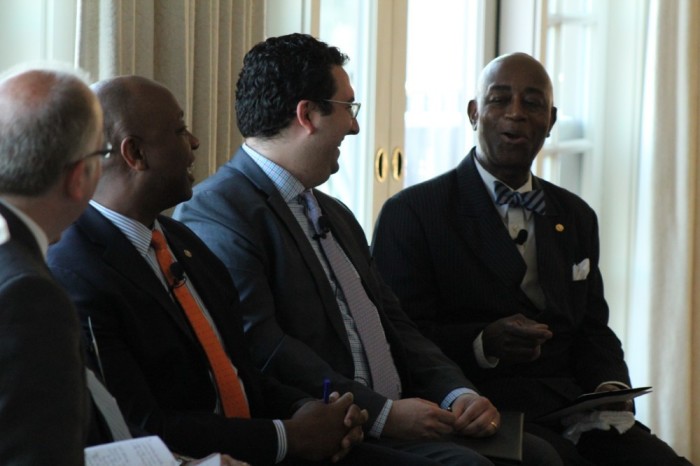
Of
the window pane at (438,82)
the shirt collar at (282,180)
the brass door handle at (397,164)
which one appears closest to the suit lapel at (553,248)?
the shirt collar at (282,180)

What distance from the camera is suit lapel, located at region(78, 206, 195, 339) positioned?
6.68 feet

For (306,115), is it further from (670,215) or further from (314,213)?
(670,215)

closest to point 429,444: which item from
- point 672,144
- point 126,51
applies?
point 126,51

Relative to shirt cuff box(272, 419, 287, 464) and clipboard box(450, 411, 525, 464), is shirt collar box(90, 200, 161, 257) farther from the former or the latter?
clipboard box(450, 411, 525, 464)

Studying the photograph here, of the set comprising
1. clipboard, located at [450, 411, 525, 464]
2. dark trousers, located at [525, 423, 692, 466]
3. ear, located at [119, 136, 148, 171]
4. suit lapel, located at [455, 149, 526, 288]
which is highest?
ear, located at [119, 136, 148, 171]

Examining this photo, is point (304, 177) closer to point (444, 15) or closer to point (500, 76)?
point (500, 76)

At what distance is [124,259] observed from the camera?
6.71 ft

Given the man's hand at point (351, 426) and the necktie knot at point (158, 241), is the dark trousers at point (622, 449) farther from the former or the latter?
the necktie knot at point (158, 241)

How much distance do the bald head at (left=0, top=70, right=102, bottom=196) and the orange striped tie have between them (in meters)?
0.67

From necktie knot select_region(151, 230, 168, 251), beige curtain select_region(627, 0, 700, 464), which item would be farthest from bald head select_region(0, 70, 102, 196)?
beige curtain select_region(627, 0, 700, 464)

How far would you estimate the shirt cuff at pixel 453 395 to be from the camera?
2.64 m

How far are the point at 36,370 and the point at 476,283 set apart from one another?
1876 mm

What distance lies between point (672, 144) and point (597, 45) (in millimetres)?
609

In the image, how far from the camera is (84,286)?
1.97 meters
